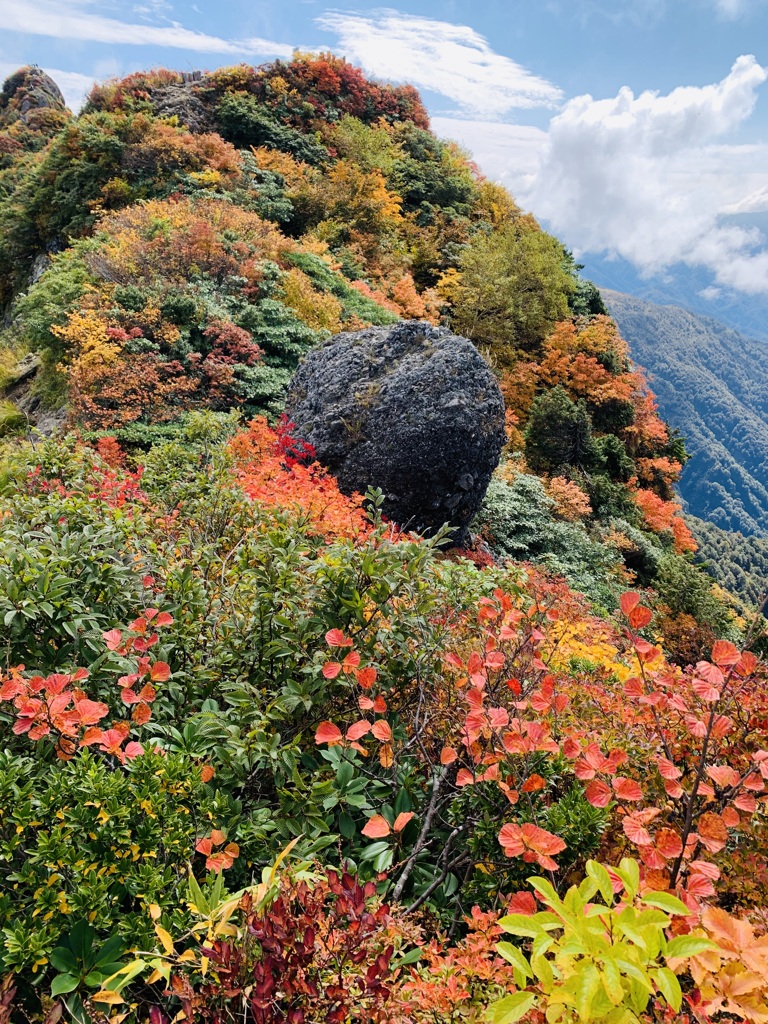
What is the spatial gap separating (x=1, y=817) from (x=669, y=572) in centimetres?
1357

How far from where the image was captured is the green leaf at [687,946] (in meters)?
1.08

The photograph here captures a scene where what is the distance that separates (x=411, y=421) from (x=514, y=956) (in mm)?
7471

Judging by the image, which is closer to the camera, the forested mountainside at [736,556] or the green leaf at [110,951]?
the green leaf at [110,951]

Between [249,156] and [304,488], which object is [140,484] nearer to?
[304,488]

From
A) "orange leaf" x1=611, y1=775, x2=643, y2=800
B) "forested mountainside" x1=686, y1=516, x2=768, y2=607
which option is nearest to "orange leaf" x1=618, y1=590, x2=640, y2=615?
"orange leaf" x1=611, y1=775, x2=643, y2=800

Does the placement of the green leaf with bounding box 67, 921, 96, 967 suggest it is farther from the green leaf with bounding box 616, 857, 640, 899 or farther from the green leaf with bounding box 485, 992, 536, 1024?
the green leaf with bounding box 616, 857, 640, 899

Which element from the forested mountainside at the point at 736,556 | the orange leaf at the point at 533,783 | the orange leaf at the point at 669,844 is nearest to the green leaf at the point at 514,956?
the orange leaf at the point at 669,844

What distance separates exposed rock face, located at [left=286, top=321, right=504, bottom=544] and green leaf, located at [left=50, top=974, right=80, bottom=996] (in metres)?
6.82

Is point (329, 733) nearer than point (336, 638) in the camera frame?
Yes

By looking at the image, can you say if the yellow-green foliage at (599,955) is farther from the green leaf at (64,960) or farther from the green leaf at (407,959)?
the green leaf at (64,960)

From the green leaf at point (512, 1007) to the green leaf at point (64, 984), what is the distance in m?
1.12

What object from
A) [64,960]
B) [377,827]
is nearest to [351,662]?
[377,827]

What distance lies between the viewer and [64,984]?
1.51 meters

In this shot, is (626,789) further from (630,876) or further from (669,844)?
(630,876)
